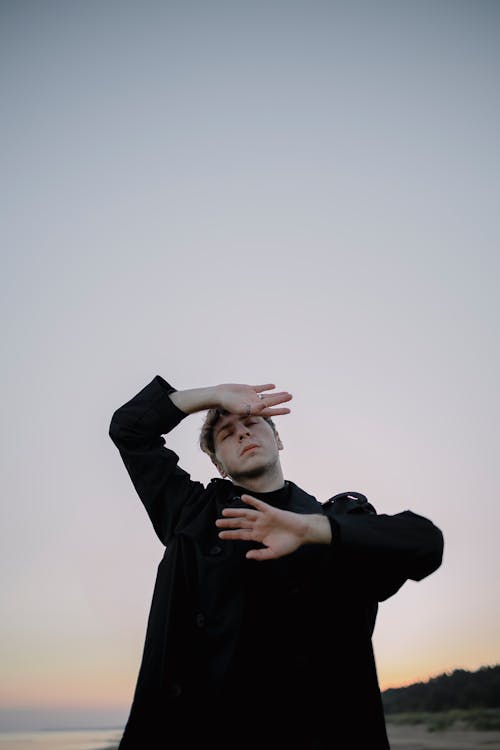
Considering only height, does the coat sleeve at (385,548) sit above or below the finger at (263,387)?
below

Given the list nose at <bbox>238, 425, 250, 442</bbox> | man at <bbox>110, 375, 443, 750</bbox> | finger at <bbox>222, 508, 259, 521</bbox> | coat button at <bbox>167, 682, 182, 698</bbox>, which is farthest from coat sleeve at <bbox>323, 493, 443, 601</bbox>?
nose at <bbox>238, 425, 250, 442</bbox>

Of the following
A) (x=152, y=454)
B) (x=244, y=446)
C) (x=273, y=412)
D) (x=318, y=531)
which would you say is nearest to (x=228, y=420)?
(x=244, y=446)

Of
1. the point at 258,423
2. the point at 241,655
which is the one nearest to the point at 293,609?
the point at 241,655

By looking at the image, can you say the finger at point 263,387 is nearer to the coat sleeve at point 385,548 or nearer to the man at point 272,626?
the man at point 272,626

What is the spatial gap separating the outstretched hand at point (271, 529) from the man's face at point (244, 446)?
1.12 m

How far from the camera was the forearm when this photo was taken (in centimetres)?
379

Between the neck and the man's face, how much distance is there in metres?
0.02

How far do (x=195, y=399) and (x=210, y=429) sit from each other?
385 mm

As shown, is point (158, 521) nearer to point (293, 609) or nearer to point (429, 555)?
point (293, 609)

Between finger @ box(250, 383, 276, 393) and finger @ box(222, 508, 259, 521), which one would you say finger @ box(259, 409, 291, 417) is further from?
finger @ box(222, 508, 259, 521)

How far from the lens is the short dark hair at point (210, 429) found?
161 inches

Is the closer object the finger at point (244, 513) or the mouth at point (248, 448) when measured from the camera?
the finger at point (244, 513)

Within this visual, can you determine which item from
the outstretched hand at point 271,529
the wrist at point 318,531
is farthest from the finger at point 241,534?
the wrist at point 318,531

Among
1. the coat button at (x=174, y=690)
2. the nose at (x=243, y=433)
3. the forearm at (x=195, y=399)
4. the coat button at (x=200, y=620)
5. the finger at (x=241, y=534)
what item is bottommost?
the coat button at (x=174, y=690)
